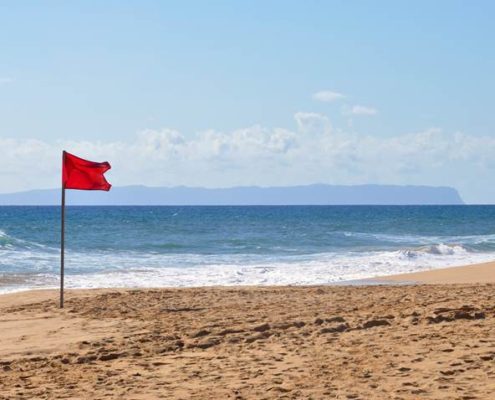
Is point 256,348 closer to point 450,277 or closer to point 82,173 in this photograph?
point 82,173

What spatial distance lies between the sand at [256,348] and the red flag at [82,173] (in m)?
1.99

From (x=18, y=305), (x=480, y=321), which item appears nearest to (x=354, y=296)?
(x=480, y=321)

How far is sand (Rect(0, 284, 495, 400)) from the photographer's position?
310 inches

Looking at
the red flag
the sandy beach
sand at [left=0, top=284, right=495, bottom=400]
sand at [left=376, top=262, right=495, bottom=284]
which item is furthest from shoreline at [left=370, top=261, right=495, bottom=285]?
the red flag

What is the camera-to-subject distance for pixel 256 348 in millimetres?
9859

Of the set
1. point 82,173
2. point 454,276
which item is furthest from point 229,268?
point 82,173

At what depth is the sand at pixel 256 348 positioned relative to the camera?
7.88 metres

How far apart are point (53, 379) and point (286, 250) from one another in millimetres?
31214

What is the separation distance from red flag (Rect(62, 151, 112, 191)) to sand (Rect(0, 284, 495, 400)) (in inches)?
78.2

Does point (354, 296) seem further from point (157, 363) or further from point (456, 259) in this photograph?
point (456, 259)

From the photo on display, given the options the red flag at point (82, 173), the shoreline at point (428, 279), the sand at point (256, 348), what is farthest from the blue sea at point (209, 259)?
the sand at point (256, 348)

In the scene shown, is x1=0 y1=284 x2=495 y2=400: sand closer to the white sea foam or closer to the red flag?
the red flag

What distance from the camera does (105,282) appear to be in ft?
72.8

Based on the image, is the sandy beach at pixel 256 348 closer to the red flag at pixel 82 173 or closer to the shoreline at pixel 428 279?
the red flag at pixel 82 173
